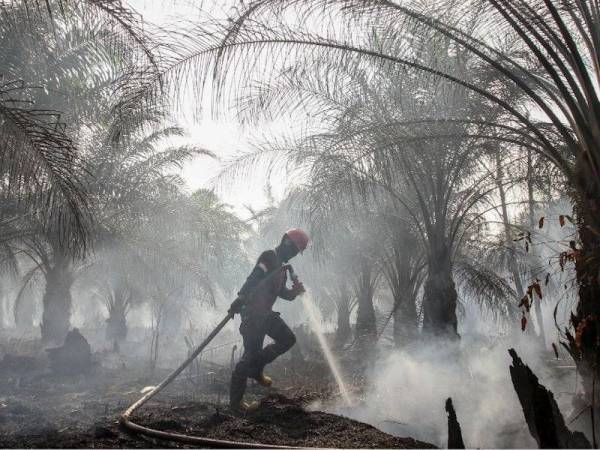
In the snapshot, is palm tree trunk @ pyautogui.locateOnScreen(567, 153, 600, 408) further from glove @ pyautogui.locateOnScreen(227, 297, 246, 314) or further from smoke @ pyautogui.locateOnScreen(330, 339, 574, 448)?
glove @ pyautogui.locateOnScreen(227, 297, 246, 314)

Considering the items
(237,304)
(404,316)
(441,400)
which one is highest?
(404,316)

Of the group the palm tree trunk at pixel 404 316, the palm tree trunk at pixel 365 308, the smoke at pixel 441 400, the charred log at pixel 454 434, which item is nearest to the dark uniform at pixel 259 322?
the smoke at pixel 441 400

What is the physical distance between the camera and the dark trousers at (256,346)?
5.23 meters

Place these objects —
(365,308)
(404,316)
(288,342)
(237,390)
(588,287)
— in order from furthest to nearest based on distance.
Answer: (365,308)
(404,316)
(288,342)
(237,390)
(588,287)

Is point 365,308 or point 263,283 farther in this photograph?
point 365,308

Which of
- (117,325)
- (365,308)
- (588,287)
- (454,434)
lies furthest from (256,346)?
(117,325)

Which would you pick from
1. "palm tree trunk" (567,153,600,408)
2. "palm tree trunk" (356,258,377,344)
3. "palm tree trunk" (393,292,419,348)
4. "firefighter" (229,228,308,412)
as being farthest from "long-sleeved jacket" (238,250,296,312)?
"palm tree trunk" (356,258,377,344)

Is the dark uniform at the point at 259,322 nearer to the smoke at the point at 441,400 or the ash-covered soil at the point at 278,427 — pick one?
the ash-covered soil at the point at 278,427

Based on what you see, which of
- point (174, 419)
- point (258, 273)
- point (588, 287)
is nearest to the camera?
point (588, 287)

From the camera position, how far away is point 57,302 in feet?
43.2

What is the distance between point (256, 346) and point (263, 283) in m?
0.68

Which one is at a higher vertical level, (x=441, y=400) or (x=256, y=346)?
(x=256, y=346)

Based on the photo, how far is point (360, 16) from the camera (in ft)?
16.3

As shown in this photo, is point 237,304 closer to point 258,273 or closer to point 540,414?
point 258,273
